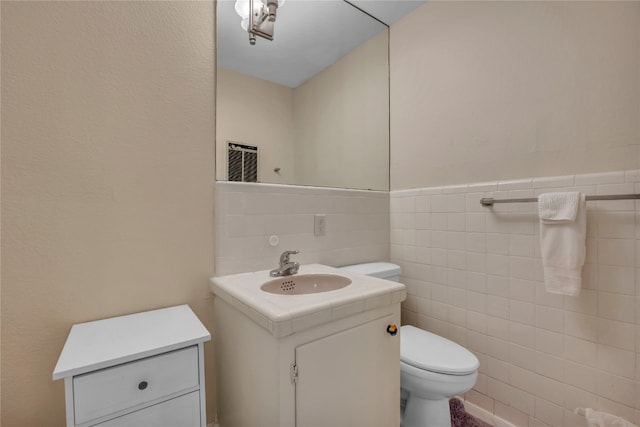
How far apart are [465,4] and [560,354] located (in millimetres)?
1862

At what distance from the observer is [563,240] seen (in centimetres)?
120

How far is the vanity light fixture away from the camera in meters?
1.48

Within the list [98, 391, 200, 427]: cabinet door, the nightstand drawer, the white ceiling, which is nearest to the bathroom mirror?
the white ceiling

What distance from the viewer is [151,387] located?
886mm

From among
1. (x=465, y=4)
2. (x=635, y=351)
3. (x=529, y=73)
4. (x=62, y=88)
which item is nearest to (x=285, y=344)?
(x=62, y=88)

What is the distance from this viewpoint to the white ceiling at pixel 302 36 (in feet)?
4.86

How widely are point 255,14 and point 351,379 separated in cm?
179

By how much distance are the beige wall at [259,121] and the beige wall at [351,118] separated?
139 millimetres

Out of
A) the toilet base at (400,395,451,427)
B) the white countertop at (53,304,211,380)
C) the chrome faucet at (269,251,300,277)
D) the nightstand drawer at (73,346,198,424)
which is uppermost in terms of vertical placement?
the chrome faucet at (269,251,300,277)

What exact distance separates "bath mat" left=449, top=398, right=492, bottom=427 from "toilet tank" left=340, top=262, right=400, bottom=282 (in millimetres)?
Answer: 742

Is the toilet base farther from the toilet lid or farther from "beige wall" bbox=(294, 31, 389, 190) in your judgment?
"beige wall" bbox=(294, 31, 389, 190)

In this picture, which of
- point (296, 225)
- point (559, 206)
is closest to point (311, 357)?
point (296, 225)

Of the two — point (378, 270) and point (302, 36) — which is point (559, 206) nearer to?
point (378, 270)

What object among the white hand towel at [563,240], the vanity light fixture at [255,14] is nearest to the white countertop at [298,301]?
the white hand towel at [563,240]
